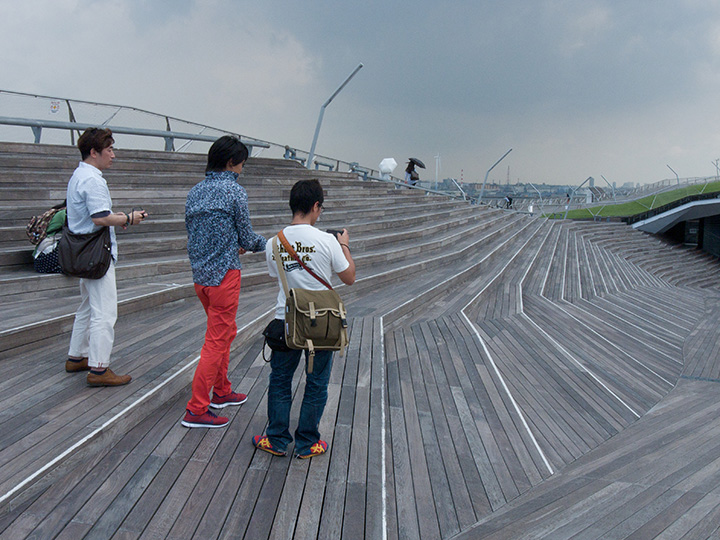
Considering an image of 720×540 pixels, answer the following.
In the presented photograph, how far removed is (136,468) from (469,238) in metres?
12.1

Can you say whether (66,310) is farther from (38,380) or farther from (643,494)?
(643,494)

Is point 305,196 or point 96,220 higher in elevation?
point 305,196

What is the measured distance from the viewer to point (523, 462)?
3844mm

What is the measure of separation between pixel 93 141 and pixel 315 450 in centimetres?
248

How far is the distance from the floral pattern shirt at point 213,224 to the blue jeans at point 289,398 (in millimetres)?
666

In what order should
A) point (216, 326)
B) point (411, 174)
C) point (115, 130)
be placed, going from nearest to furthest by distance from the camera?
point (216, 326), point (115, 130), point (411, 174)

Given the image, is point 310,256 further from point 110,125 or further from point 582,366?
point 110,125

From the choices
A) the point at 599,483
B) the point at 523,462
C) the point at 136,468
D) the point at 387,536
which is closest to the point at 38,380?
the point at 136,468

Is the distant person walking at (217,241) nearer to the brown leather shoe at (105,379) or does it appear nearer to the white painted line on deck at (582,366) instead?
the brown leather shoe at (105,379)

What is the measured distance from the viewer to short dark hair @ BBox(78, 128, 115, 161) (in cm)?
315

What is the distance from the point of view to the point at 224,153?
295 cm

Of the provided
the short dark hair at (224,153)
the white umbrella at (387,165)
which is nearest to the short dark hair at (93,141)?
the short dark hair at (224,153)

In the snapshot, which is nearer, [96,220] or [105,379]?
[96,220]

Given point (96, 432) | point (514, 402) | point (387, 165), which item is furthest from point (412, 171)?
point (96, 432)
